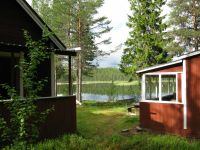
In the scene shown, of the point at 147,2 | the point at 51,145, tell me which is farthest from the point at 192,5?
the point at 51,145

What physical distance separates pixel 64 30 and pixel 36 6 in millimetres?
6166

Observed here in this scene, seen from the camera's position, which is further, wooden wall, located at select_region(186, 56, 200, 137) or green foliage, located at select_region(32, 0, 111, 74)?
green foliage, located at select_region(32, 0, 111, 74)

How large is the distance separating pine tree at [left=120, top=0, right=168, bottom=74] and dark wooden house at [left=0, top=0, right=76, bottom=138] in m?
17.3

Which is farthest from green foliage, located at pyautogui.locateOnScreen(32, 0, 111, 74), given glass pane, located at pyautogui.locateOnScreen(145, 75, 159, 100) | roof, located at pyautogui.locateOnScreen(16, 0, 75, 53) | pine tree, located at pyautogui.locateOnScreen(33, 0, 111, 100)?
roof, located at pyautogui.locateOnScreen(16, 0, 75, 53)

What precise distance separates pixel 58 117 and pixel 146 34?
20385mm

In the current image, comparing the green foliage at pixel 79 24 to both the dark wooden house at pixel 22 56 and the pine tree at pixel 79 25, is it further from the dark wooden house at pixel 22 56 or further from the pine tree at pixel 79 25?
the dark wooden house at pixel 22 56

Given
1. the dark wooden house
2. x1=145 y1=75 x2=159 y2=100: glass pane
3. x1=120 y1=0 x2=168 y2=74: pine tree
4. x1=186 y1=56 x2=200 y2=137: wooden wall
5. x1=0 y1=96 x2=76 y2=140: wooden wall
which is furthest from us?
x1=120 y1=0 x2=168 y2=74: pine tree

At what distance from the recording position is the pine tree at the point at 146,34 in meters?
33.8

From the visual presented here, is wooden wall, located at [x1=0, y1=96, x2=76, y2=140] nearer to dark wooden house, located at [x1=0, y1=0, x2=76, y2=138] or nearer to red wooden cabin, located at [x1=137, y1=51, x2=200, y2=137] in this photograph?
dark wooden house, located at [x1=0, y1=0, x2=76, y2=138]

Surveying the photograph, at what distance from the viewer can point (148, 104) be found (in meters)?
18.7

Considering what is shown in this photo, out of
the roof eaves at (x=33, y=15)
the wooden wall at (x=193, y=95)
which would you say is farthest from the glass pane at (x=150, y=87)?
the roof eaves at (x=33, y=15)

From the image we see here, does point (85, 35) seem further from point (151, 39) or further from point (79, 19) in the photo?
point (151, 39)

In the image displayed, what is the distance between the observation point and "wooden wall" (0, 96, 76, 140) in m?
14.4

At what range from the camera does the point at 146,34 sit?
1329 inches
